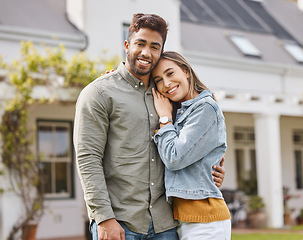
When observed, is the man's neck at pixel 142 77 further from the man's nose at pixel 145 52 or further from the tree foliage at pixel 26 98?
the tree foliage at pixel 26 98

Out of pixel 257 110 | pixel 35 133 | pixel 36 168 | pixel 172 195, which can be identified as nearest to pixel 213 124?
pixel 172 195

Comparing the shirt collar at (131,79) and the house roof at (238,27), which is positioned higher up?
the house roof at (238,27)

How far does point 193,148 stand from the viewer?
8.75 feet

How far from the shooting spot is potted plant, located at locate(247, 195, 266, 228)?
1193 cm

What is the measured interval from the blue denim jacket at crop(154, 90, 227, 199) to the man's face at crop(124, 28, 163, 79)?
12.0 inches

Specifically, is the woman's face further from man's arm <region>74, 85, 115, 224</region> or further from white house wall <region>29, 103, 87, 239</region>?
white house wall <region>29, 103, 87, 239</region>

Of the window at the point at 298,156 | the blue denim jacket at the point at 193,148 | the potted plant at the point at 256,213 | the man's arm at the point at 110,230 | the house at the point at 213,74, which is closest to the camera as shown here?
the man's arm at the point at 110,230

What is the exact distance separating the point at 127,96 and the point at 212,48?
10.6m

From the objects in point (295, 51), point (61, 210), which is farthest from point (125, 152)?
point (295, 51)

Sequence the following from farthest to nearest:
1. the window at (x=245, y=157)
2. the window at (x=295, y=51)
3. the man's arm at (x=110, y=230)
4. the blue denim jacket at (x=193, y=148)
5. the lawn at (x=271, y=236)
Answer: the window at (x=295, y=51), the window at (x=245, y=157), the lawn at (x=271, y=236), the blue denim jacket at (x=193, y=148), the man's arm at (x=110, y=230)

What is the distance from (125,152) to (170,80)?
1.60ft

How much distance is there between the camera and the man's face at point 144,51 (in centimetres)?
273

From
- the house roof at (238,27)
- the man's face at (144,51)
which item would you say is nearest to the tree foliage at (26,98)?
the house roof at (238,27)

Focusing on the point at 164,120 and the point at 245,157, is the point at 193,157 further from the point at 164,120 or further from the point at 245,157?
the point at 245,157
